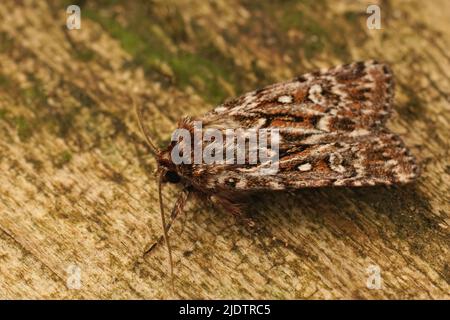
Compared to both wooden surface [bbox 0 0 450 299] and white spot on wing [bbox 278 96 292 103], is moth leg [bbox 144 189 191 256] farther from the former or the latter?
white spot on wing [bbox 278 96 292 103]

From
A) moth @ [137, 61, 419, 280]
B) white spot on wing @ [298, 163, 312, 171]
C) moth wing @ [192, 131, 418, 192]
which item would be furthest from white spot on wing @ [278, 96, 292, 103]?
white spot on wing @ [298, 163, 312, 171]

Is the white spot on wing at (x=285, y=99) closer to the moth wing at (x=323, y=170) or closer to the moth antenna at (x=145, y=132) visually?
the moth wing at (x=323, y=170)

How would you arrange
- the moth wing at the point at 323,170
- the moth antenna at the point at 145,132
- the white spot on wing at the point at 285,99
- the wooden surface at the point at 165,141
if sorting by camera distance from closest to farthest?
1. the wooden surface at the point at 165,141
2. the moth wing at the point at 323,170
3. the moth antenna at the point at 145,132
4. the white spot on wing at the point at 285,99

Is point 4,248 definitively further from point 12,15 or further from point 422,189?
point 422,189

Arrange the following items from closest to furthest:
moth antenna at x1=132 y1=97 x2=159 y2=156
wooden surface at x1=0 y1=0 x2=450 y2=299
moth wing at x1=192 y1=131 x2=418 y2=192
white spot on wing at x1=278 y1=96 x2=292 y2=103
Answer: wooden surface at x1=0 y1=0 x2=450 y2=299
moth wing at x1=192 y1=131 x2=418 y2=192
moth antenna at x1=132 y1=97 x2=159 y2=156
white spot on wing at x1=278 y1=96 x2=292 y2=103

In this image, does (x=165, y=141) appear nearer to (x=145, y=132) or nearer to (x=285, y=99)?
(x=145, y=132)

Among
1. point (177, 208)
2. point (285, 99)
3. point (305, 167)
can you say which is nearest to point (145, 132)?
point (177, 208)

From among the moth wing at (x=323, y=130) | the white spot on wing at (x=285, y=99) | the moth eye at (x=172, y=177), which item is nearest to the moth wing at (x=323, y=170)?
the moth wing at (x=323, y=130)

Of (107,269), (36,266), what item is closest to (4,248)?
(36,266)
